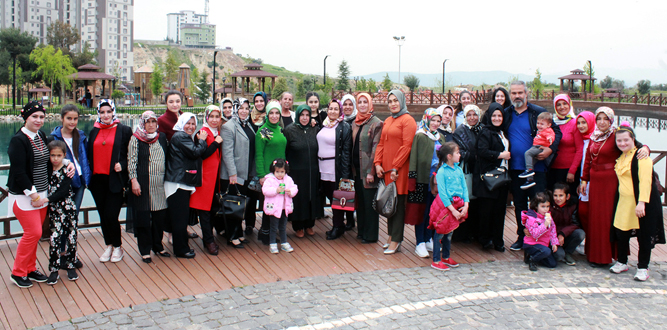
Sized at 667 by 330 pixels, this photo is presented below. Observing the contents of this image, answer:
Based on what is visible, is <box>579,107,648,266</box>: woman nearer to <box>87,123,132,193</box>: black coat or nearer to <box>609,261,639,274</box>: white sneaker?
<box>609,261,639,274</box>: white sneaker

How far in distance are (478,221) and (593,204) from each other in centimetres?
117

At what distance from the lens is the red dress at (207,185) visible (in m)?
4.99

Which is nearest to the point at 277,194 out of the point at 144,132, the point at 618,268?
the point at 144,132

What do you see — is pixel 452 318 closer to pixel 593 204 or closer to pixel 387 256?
pixel 387 256

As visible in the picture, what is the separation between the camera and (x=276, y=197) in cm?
517

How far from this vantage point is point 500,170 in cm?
507

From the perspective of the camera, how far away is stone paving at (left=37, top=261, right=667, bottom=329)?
3.73 m

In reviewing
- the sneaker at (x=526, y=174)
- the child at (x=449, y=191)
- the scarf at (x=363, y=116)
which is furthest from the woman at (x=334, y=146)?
the sneaker at (x=526, y=174)

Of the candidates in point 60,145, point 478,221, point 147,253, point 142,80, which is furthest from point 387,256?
point 142,80

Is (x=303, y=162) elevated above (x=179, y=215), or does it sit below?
above

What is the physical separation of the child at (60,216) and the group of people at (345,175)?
0.03ft

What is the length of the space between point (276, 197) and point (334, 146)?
88 cm

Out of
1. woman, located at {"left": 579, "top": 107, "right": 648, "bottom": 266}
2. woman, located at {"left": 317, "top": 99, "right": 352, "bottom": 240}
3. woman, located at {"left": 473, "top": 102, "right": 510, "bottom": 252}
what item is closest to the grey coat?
woman, located at {"left": 317, "top": 99, "right": 352, "bottom": 240}

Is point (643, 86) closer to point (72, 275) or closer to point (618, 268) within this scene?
point (618, 268)
